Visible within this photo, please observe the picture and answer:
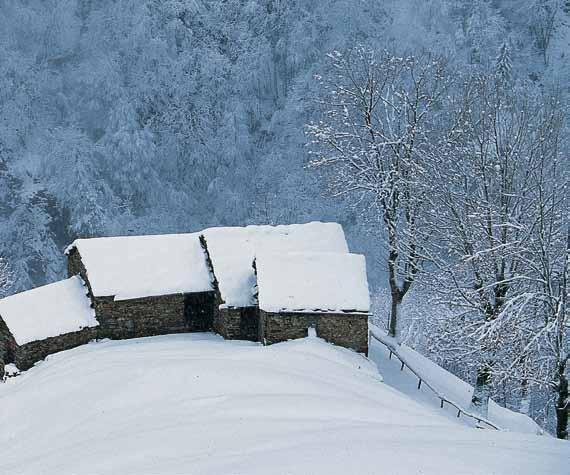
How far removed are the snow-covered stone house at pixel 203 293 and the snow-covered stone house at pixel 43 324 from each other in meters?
0.04

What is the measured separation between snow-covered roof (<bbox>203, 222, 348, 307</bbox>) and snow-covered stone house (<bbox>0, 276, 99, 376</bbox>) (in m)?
4.95

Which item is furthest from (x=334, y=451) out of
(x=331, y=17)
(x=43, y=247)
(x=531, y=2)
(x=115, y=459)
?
(x=531, y=2)

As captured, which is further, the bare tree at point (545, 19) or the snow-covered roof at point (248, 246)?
the bare tree at point (545, 19)

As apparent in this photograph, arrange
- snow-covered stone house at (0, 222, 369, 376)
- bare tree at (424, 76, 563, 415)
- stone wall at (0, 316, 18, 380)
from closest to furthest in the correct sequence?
bare tree at (424, 76, 563, 415) < snow-covered stone house at (0, 222, 369, 376) < stone wall at (0, 316, 18, 380)

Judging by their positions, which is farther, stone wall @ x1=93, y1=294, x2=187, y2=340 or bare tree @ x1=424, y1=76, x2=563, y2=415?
stone wall @ x1=93, y1=294, x2=187, y2=340

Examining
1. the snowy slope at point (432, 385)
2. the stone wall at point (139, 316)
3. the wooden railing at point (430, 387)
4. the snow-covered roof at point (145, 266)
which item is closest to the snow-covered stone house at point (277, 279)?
the snow-covered roof at point (145, 266)

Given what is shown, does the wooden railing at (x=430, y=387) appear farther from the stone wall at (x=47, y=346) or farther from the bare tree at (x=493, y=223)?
the stone wall at (x=47, y=346)

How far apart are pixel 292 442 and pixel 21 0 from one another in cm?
6812

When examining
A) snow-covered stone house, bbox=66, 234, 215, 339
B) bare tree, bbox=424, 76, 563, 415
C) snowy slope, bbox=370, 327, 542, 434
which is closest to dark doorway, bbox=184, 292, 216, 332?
snow-covered stone house, bbox=66, 234, 215, 339

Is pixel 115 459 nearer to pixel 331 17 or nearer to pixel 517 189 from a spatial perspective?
pixel 517 189

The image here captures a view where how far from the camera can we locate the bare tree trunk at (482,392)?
19641 mm

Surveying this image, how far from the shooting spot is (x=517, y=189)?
800 inches

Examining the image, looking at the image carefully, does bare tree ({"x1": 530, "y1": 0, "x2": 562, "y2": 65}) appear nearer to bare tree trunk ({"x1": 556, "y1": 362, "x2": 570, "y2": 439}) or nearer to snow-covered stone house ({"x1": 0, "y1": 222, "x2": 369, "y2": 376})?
snow-covered stone house ({"x1": 0, "y1": 222, "x2": 369, "y2": 376})

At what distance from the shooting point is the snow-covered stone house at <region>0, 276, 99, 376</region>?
74.5ft
